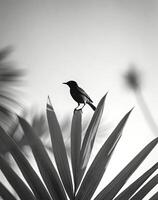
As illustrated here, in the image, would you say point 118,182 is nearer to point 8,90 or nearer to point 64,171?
point 64,171

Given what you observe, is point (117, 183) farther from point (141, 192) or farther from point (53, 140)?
point (53, 140)

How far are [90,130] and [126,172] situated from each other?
158 millimetres

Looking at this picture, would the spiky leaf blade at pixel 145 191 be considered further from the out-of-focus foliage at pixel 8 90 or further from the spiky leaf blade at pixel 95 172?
the out-of-focus foliage at pixel 8 90

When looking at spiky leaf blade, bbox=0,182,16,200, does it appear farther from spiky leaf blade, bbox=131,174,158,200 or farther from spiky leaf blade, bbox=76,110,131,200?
spiky leaf blade, bbox=131,174,158,200

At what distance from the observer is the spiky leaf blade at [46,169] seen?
693mm

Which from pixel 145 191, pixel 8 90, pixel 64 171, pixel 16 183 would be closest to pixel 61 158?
pixel 64 171

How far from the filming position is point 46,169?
702mm

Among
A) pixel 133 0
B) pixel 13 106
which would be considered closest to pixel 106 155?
pixel 13 106

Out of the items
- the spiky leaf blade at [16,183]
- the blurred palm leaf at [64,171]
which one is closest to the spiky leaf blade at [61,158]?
the blurred palm leaf at [64,171]

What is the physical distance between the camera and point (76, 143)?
0.77 meters

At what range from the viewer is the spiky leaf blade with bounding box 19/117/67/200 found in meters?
0.69

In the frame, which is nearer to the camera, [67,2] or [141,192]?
[141,192]

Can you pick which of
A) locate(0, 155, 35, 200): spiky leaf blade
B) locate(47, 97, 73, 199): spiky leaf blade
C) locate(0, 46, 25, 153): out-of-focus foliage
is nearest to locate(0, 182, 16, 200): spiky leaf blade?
locate(0, 155, 35, 200): spiky leaf blade

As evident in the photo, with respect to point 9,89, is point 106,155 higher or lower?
lower
